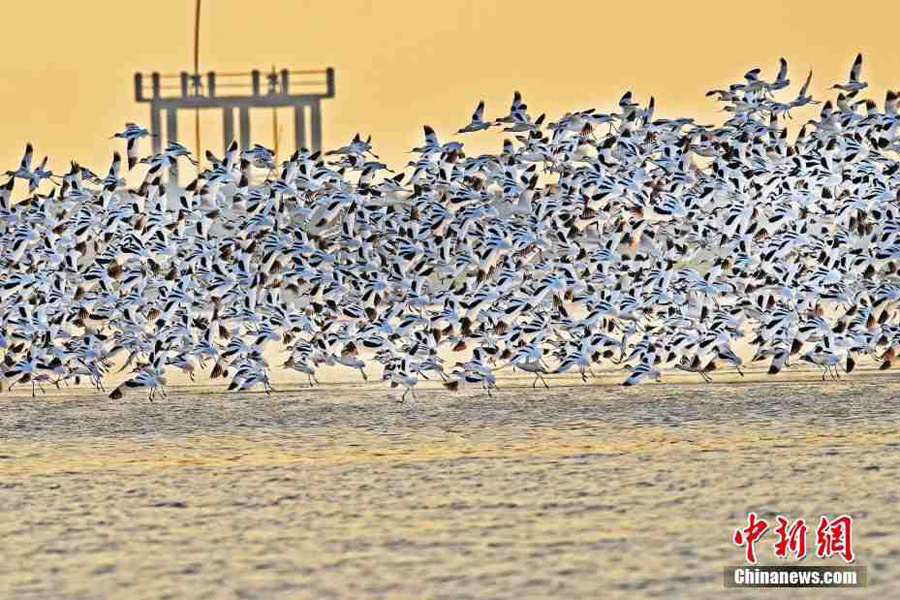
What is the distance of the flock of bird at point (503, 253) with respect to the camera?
41.0 feet

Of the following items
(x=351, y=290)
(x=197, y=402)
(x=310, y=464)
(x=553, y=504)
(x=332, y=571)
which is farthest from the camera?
(x=351, y=290)

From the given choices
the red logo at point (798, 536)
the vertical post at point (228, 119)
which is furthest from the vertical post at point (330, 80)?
the red logo at point (798, 536)

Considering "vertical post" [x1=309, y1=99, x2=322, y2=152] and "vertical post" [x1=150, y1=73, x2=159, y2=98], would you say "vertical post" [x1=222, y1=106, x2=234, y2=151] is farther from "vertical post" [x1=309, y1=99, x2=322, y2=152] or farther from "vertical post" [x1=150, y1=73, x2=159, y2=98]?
"vertical post" [x1=309, y1=99, x2=322, y2=152]

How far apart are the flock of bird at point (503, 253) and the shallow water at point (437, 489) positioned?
1.90 feet

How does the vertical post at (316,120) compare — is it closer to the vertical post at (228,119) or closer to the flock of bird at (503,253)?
the vertical post at (228,119)

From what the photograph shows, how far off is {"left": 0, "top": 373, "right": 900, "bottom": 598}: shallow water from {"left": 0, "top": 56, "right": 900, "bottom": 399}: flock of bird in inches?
22.8

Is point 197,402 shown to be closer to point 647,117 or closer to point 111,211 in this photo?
point 111,211

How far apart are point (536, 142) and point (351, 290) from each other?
1.90 metres

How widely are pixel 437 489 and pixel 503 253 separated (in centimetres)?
505

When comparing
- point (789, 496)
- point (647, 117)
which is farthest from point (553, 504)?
point (647, 117)

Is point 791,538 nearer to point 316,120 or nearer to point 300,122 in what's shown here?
point 316,120

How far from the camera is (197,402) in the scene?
11.9 meters

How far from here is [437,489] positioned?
25.3 feet

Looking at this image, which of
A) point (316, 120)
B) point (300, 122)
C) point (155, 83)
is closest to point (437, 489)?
point (316, 120)
